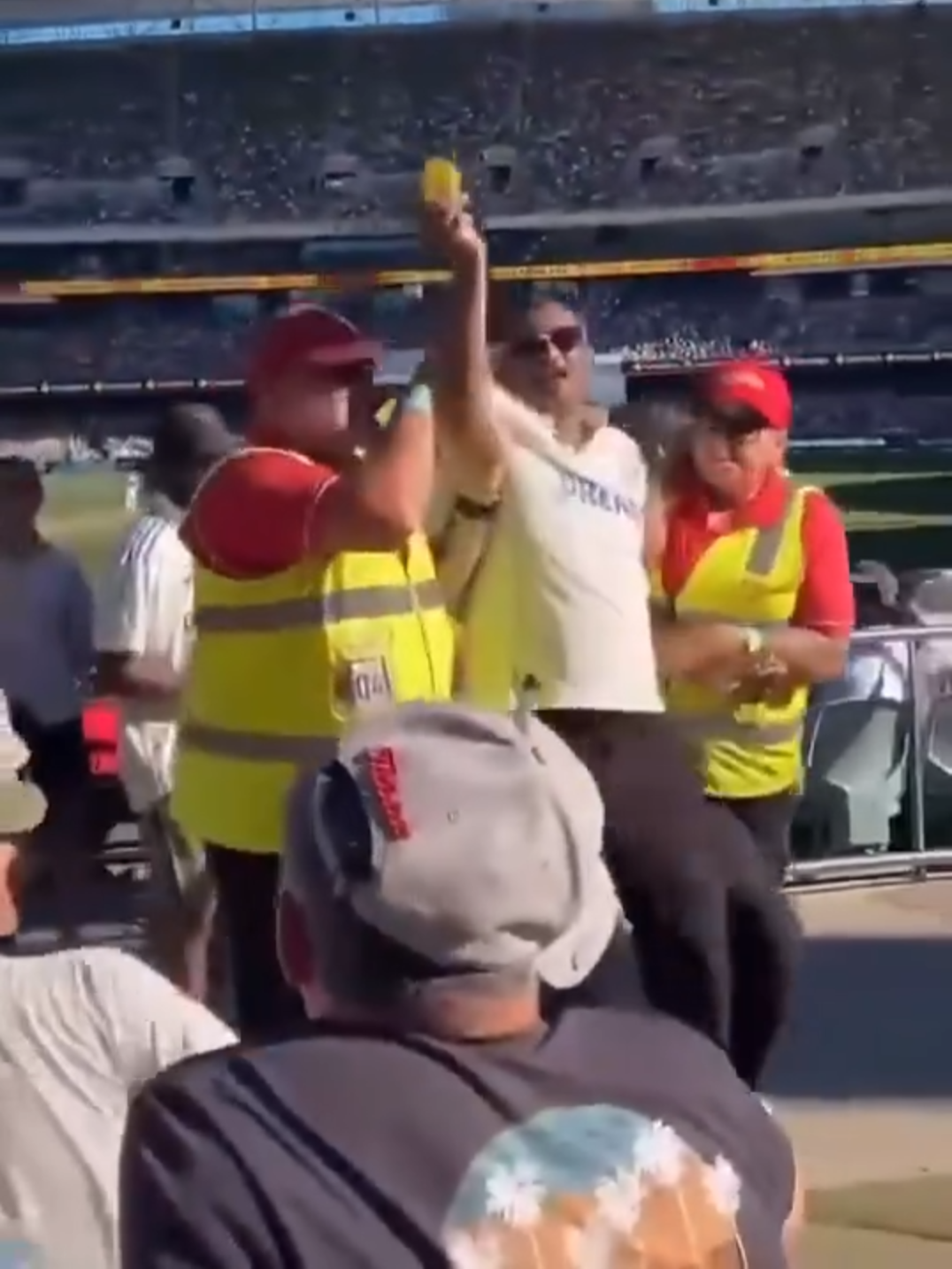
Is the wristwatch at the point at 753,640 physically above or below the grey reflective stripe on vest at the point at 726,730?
above

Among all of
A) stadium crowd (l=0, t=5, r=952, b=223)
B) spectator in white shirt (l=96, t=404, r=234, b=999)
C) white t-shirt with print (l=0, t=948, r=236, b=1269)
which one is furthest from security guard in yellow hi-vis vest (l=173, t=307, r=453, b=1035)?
stadium crowd (l=0, t=5, r=952, b=223)

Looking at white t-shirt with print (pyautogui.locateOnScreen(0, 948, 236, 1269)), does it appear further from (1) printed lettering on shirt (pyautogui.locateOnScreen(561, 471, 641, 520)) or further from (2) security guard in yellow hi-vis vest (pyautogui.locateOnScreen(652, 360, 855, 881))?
(2) security guard in yellow hi-vis vest (pyautogui.locateOnScreen(652, 360, 855, 881))

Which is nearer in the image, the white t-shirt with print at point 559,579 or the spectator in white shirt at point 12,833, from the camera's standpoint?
the spectator in white shirt at point 12,833

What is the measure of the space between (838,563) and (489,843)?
326 centimetres

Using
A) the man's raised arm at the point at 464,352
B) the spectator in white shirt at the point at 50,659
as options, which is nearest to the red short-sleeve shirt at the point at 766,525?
the man's raised arm at the point at 464,352

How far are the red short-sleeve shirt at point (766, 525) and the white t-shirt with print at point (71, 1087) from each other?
2.53 m

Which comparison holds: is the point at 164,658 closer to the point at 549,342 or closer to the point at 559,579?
the point at 549,342

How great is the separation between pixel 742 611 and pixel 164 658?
1.42 meters

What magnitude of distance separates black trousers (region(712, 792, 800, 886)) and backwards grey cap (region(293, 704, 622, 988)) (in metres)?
2.97

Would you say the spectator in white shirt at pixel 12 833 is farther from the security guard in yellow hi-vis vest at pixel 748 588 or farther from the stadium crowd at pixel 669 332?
the stadium crowd at pixel 669 332

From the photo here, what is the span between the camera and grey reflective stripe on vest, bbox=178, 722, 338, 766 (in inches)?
156

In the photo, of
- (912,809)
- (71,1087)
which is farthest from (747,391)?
(912,809)

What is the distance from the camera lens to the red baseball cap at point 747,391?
16.4 ft

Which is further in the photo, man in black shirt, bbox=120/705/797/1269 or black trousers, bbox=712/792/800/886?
black trousers, bbox=712/792/800/886
